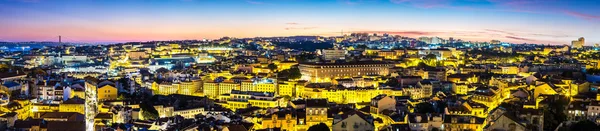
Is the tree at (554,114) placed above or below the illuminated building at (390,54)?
below

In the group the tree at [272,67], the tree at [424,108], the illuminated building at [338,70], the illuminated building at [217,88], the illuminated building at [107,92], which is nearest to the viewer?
the tree at [424,108]

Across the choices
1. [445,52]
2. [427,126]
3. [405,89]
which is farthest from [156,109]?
[445,52]

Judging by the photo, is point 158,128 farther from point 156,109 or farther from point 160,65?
point 160,65

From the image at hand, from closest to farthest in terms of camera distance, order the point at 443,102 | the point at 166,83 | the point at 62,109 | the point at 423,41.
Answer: the point at 62,109 < the point at 443,102 < the point at 166,83 < the point at 423,41

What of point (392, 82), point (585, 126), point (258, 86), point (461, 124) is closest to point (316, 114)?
point (461, 124)

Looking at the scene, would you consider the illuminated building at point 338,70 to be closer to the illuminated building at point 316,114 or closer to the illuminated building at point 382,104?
the illuminated building at point 382,104

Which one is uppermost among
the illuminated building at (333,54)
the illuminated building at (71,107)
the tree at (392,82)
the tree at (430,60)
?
the illuminated building at (333,54)

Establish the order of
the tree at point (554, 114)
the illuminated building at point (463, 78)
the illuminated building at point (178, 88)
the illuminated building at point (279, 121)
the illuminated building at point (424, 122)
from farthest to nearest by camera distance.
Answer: the illuminated building at point (463, 78) < the illuminated building at point (178, 88) < the tree at point (554, 114) < the illuminated building at point (279, 121) < the illuminated building at point (424, 122)

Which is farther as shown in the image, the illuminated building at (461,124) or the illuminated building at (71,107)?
the illuminated building at (71,107)

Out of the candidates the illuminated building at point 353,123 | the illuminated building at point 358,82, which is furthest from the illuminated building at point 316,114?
the illuminated building at point 358,82
